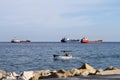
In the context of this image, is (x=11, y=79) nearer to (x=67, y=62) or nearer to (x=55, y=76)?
(x=55, y=76)

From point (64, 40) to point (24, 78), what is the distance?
156 m

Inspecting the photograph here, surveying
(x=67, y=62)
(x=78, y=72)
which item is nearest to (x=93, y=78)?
(x=78, y=72)

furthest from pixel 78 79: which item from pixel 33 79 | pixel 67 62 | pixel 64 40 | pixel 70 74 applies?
pixel 64 40

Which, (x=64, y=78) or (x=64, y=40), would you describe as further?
(x=64, y=40)

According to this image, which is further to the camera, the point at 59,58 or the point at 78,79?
the point at 59,58

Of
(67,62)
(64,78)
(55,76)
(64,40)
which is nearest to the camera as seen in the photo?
(64,78)

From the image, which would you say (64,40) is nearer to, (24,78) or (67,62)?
(67,62)

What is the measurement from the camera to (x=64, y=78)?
2309cm

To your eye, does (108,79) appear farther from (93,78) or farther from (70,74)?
(70,74)

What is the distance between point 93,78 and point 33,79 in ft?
9.14

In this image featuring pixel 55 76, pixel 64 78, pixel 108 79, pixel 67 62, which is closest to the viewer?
pixel 108 79

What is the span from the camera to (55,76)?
25.0 meters

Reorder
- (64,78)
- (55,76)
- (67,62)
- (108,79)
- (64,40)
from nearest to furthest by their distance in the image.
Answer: (108,79), (64,78), (55,76), (67,62), (64,40)

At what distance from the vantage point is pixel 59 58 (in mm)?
65875
